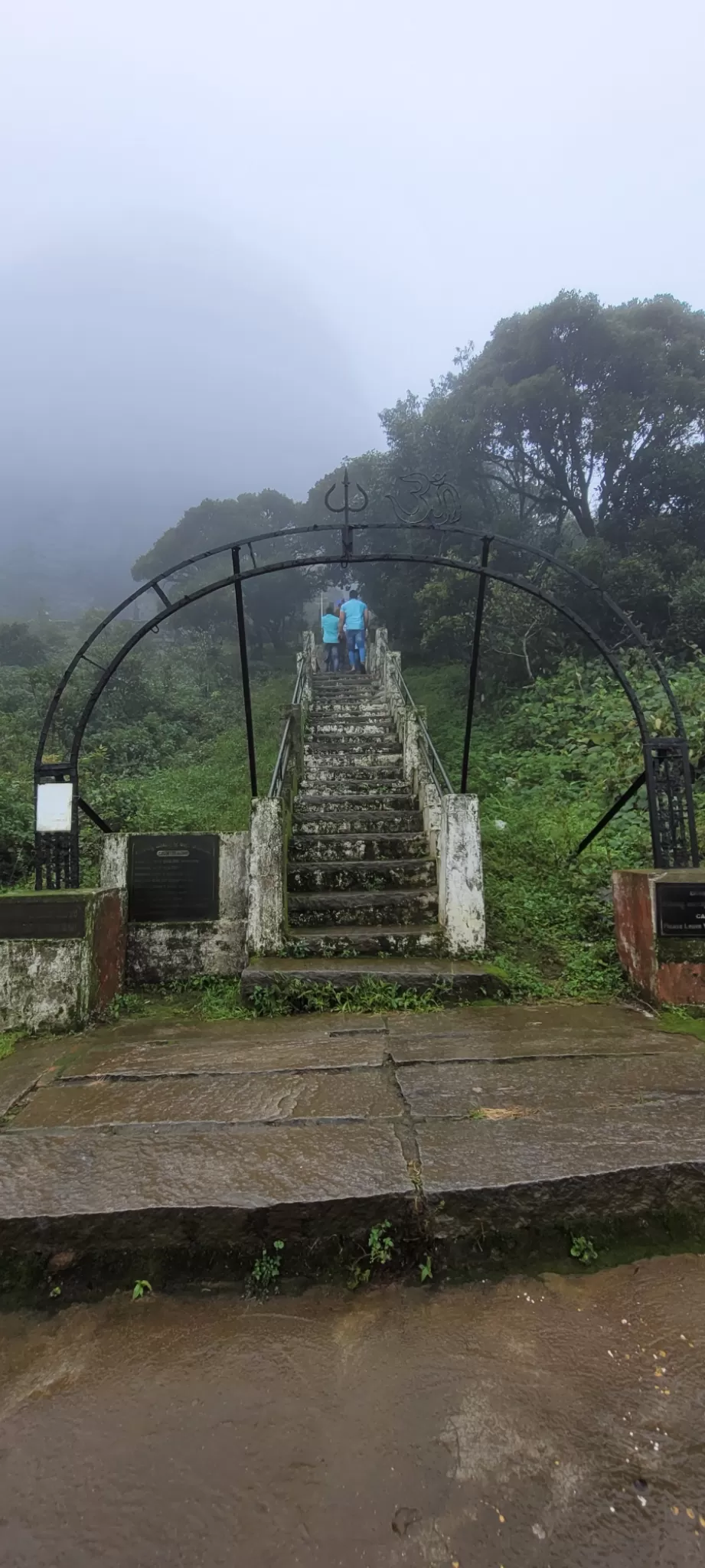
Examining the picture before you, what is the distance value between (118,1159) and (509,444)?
20.2 metres

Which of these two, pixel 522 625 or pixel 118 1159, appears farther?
pixel 522 625

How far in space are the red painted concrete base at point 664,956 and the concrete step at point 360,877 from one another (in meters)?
1.94

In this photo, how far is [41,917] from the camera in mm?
4336

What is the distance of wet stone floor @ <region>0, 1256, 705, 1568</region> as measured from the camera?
51.4 inches

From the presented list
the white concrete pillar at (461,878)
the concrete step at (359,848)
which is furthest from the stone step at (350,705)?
the white concrete pillar at (461,878)

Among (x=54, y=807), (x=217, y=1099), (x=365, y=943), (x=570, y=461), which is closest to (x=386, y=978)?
(x=365, y=943)

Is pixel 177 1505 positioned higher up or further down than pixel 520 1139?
further down

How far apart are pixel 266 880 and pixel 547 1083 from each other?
2.80 m

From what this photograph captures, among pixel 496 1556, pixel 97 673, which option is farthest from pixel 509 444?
pixel 496 1556

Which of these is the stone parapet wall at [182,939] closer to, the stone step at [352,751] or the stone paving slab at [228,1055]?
the stone paving slab at [228,1055]

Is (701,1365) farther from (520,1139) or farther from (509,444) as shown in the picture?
(509,444)

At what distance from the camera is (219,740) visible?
14320mm

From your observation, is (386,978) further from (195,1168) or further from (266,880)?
(195,1168)

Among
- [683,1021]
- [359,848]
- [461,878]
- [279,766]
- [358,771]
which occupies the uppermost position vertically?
[358,771]
